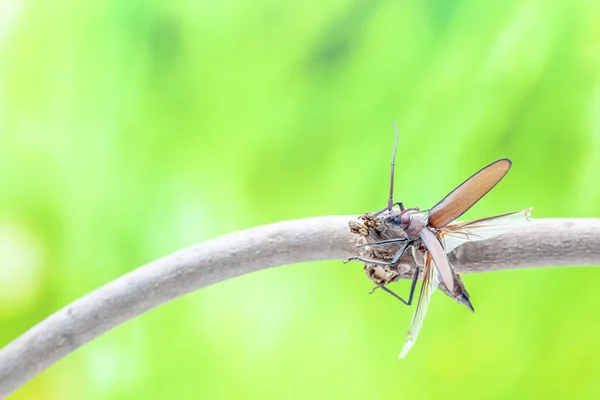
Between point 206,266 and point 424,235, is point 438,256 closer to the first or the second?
point 424,235

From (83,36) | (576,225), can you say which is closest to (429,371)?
(576,225)

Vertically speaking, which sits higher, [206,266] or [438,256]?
[206,266]

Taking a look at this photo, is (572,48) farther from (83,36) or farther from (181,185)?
(83,36)

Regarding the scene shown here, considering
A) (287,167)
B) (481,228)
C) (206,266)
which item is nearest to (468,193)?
(481,228)

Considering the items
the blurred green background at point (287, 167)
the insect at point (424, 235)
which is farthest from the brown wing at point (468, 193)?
the blurred green background at point (287, 167)

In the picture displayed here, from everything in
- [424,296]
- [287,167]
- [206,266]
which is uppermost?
[287,167]

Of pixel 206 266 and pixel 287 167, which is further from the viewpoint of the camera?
pixel 287 167

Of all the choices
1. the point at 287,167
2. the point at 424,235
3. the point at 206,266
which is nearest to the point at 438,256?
the point at 424,235
